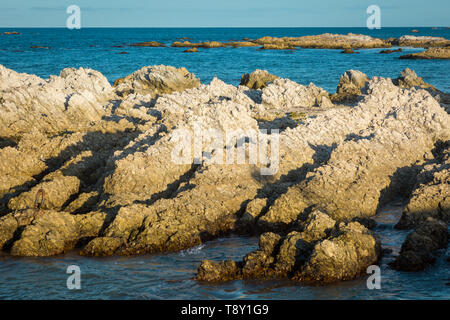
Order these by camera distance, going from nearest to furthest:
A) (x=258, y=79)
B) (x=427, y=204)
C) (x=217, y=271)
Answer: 1. (x=217, y=271)
2. (x=427, y=204)
3. (x=258, y=79)

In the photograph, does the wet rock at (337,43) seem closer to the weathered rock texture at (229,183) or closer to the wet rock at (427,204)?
the weathered rock texture at (229,183)

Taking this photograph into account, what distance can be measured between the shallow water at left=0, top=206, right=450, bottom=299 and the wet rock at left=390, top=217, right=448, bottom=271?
12 centimetres

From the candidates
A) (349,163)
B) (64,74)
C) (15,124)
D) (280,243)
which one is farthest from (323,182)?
(64,74)

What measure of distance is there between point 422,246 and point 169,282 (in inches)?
141

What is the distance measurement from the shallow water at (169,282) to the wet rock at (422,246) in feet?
0.40

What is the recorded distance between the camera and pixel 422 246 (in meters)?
7.27

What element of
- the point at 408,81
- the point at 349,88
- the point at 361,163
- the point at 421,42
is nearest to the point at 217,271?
the point at 361,163

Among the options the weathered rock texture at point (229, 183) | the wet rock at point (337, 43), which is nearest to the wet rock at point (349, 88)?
the weathered rock texture at point (229, 183)

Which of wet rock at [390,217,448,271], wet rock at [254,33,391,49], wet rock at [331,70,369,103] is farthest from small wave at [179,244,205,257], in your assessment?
wet rock at [254,33,391,49]

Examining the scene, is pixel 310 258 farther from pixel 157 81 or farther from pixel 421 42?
pixel 421 42

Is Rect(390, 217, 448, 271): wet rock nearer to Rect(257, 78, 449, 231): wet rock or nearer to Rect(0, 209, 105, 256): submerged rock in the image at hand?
Rect(257, 78, 449, 231): wet rock

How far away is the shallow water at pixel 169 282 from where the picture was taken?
6.52m

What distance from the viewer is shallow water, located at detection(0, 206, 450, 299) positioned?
6.52 metres
